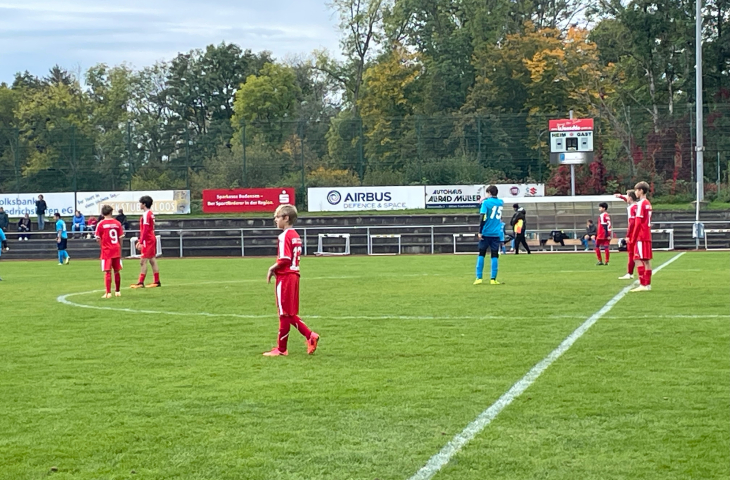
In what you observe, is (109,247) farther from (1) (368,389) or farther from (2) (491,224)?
(1) (368,389)

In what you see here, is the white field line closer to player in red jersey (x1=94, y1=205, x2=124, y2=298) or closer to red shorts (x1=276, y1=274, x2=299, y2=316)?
red shorts (x1=276, y1=274, x2=299, y2=316)

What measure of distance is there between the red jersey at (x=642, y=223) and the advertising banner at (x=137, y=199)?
33273 mm

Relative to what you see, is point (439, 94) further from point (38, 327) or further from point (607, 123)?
point (38, 327)

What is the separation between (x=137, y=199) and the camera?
46.9m

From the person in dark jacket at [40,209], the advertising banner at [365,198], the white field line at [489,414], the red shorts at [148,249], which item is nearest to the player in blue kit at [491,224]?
the red shorts at [148,249]

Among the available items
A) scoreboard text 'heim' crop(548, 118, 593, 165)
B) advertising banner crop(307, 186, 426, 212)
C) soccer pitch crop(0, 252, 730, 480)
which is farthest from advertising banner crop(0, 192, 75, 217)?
soccer pitch crop(0, 252, 730, 480)

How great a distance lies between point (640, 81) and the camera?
6488 cm

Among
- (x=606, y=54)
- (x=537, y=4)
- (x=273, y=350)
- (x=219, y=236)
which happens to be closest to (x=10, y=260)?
(x=219, y=236)

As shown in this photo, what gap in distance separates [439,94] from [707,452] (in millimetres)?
65521

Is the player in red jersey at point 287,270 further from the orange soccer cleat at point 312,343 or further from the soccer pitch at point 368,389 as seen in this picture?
the soccer pitch at point 368,389

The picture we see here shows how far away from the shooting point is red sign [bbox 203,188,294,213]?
47.5 meters

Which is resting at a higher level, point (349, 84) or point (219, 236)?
point (349, 84)

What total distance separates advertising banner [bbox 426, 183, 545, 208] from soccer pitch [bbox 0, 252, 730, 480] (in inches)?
1167

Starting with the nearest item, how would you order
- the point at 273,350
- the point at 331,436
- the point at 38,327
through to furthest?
the point at 331,436 → the point at 273,350 → the point at 38,327
